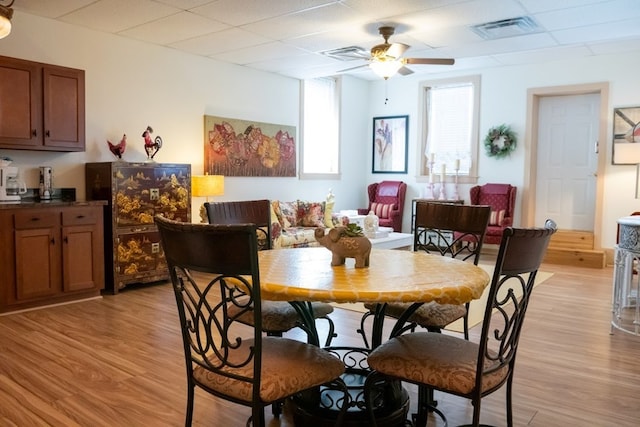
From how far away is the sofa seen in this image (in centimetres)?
588

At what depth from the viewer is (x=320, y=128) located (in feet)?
26.9

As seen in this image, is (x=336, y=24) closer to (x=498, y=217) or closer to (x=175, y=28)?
(x=175, y=28)

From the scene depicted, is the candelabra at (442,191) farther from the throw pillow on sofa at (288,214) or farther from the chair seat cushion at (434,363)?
the chair seat cushion at (434,363)

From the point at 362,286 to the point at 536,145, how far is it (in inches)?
260

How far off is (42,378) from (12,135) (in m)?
2.40

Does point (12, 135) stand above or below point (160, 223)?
above

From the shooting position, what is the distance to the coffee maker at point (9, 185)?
4.38 meters

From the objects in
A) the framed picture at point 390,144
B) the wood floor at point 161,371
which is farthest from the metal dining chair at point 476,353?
the framed picture at point 390,144

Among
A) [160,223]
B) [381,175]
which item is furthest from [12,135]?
[381,175]

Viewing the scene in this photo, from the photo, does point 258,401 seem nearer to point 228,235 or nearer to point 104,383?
point 228,235

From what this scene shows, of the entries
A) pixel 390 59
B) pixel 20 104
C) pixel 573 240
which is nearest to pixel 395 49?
pixel 390 59

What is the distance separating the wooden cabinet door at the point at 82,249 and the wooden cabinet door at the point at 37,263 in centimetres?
8

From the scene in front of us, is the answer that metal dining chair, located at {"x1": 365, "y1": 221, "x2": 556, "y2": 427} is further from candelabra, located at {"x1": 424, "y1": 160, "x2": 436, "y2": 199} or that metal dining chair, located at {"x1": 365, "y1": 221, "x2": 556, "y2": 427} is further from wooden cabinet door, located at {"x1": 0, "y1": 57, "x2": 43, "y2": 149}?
candelabra, located at {"x1": 424, "y1": 160, "x2": 436, "y2": 199}

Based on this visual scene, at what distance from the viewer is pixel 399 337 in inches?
82.7
